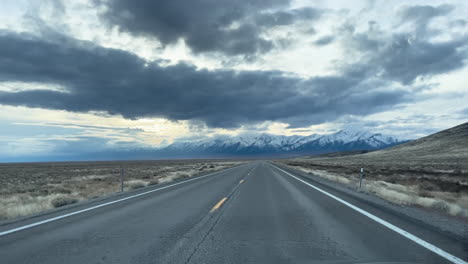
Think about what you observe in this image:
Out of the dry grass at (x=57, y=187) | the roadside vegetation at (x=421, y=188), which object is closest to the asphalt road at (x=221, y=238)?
the dry grass at (x=57, y=187)

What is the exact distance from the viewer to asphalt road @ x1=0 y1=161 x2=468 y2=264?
434 cm

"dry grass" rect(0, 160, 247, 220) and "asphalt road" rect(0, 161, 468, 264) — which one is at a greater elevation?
"asphalt road" rect(0, 161, 468, 264)

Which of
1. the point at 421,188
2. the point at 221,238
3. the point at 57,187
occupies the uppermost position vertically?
the point at 221,238

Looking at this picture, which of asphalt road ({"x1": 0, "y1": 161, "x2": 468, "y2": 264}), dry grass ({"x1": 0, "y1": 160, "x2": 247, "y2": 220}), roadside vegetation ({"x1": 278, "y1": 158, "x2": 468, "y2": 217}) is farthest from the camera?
dry grass ({"x1": 0, "y1": 160, "x2": 247, "y2": 220})

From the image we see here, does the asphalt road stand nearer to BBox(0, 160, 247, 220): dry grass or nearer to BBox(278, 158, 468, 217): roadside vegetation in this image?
BBox(0, 160, 247, 220): dry grass

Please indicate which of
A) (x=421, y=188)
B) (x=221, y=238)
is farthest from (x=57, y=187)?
(x=421, y=188)

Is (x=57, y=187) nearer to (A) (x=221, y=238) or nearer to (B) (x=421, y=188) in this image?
(A) (x=221, y=238)

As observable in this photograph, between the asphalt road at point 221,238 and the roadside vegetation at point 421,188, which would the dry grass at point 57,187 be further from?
the roadside vegetation at point 421,188

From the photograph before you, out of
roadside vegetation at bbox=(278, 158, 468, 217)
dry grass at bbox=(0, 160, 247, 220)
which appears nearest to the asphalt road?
dry grass at bbox=(0, 160, 247, 220)

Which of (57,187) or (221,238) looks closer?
(221,238)

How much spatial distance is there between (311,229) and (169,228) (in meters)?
3.21

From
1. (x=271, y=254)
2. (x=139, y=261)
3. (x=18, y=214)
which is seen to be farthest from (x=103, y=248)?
(x=18, y=214)

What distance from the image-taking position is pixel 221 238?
5422mm

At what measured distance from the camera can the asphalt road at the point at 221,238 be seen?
434cm
